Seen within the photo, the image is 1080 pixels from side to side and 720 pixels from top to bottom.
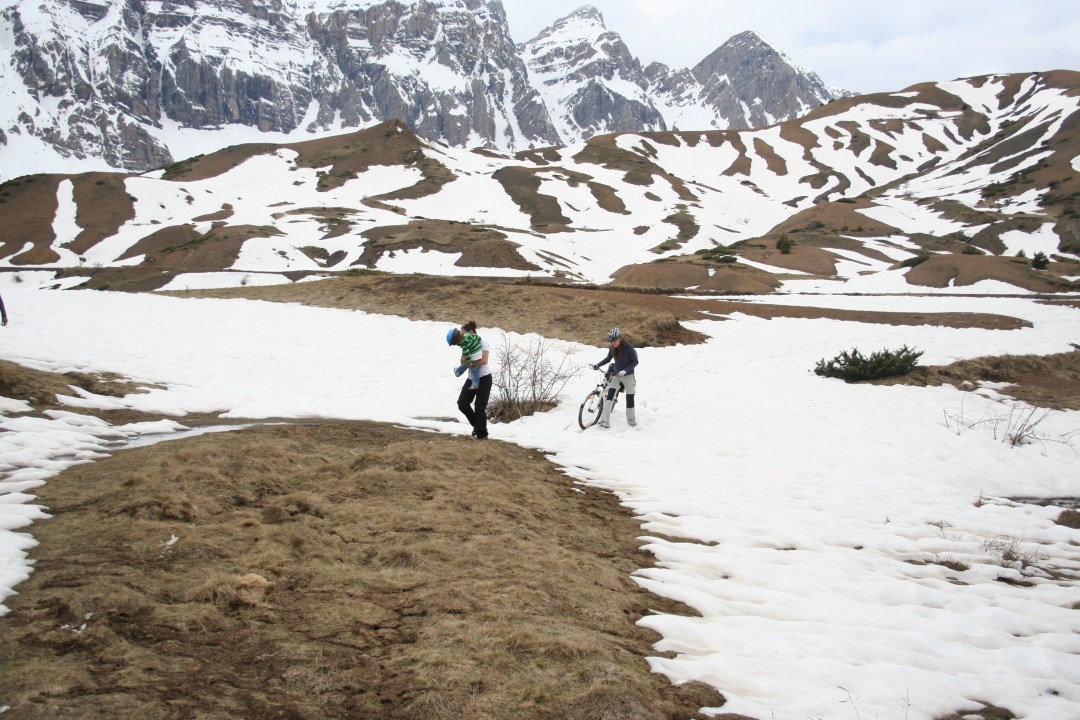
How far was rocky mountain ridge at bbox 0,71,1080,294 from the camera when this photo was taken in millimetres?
44156

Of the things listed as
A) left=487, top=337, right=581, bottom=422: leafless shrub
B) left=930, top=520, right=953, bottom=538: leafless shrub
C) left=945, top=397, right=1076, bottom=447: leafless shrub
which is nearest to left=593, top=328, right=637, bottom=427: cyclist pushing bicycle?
left=487, top=337, right=581, bottom=422: leafless shrub

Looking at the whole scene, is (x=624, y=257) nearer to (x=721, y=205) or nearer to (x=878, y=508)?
(x=721, y=205)

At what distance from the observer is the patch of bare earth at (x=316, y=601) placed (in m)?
3.21

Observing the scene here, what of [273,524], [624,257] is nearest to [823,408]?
[273,524]

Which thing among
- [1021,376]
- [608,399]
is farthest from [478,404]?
[1021,376]

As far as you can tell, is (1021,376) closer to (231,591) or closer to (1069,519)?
(1069,519)

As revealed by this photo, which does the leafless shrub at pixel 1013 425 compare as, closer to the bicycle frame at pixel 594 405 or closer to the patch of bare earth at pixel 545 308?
the bicycle frame at pixel 594 405

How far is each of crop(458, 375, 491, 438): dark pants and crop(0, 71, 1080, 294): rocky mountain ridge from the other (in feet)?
80.4

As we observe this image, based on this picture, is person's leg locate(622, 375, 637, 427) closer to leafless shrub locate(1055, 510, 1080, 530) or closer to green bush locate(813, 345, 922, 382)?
leafless shrub locate(1055, 510, 1080, 530)

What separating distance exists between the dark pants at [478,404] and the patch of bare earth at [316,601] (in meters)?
2.81

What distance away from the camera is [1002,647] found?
14.8ft

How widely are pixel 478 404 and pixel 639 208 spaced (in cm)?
7697

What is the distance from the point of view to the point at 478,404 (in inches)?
392

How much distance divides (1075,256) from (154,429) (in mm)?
62637
